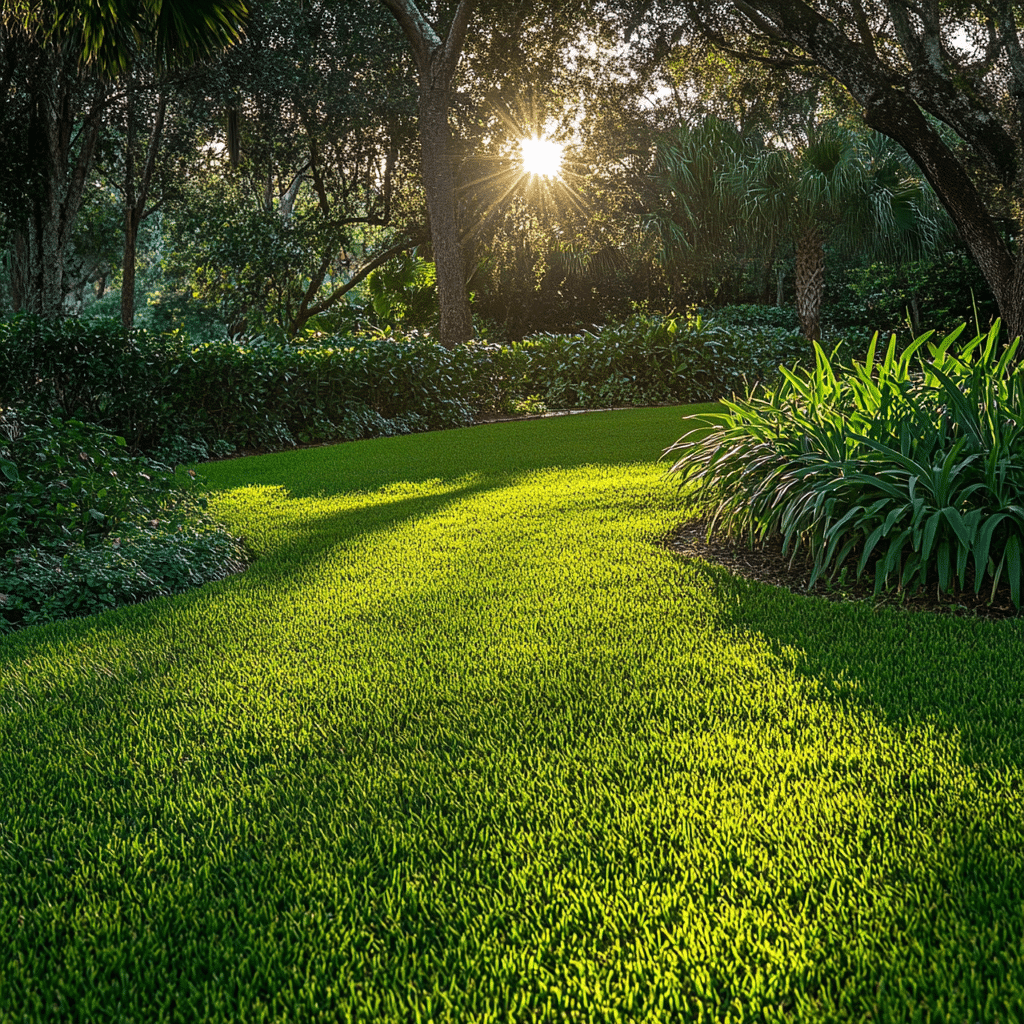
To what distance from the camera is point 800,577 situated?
147 inches

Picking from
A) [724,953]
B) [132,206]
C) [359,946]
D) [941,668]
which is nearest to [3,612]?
[359,946]

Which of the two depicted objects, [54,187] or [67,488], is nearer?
[67,488]

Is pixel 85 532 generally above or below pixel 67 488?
below

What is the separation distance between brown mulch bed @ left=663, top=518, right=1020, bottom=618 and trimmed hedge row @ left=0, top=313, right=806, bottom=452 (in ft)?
21.8

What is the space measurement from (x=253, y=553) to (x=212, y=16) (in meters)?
5.75

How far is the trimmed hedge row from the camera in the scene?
842 cm

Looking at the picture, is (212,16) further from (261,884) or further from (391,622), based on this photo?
(261,884)

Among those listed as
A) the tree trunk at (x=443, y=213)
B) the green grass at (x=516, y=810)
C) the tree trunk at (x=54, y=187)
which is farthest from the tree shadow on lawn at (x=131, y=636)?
the tree trunk at (x=54, y=187)

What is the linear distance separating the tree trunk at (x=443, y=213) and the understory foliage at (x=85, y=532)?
30.9ft

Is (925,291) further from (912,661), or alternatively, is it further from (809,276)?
(912,661)

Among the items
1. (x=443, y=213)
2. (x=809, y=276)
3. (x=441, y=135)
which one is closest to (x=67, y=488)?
(x=443, y=213)

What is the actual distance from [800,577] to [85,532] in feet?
12.6

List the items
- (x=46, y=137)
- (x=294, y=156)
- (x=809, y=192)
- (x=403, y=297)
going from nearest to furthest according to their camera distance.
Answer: (x=46, y=137), (x=809, y=192), (x=294, y=156), (x=403, y=297)

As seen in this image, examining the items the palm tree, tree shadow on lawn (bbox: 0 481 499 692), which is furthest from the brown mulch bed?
the palm tree
